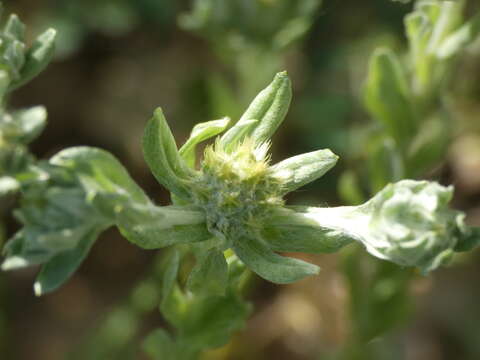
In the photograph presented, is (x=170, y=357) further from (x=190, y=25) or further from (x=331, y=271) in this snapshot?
(x=331, y=271)

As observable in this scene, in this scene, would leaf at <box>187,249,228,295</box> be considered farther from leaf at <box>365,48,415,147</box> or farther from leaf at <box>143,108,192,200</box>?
leaf at <box>365,48,415,147</box>

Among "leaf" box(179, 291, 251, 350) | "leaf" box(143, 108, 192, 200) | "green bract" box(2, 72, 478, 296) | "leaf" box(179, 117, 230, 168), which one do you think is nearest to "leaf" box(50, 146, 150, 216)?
"green bract" box(2, 72, 478, 296)

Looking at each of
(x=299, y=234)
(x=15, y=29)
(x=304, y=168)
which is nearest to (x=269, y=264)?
(x=299, y=234)

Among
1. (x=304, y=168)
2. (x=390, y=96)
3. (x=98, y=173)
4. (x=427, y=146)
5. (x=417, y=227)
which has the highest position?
(x=98, y=173)

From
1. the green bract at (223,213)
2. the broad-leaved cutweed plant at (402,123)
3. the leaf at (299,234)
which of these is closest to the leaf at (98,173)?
the green bract at (223,213)

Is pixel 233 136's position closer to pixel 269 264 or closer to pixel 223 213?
pixel 223 213

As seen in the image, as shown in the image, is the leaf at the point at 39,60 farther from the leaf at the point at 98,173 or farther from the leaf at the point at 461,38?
the leaf at the point at 461,38

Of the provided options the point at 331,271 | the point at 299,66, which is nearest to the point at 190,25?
the point at 299,66
